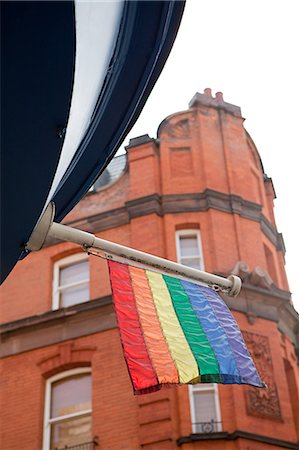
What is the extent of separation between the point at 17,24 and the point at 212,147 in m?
16.3

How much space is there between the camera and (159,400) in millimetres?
15398

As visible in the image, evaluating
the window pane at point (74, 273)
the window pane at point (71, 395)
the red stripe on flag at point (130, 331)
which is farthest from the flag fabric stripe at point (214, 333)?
the window pane at point (74, 273)

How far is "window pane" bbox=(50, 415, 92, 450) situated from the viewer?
15.8 metres

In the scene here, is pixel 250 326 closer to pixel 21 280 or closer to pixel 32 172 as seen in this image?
pixel 21 280

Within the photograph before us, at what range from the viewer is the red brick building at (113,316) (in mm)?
15375

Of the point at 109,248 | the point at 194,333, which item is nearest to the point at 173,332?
the point at 194,333

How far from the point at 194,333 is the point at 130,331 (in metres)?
0.69

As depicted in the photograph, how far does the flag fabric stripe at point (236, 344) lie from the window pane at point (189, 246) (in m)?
10.2

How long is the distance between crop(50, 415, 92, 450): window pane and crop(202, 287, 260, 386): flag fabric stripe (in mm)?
8697

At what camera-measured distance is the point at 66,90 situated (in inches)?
191

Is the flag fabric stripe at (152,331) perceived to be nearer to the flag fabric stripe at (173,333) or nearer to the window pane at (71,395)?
the flag fabric stripe at (173,333)

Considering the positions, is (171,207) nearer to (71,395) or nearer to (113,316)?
(113,316)

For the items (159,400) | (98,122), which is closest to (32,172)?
(98,122)

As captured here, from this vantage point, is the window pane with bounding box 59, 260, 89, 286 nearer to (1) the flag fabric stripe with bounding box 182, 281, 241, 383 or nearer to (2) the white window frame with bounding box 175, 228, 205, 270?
(2) the white window frame with bounding box 175, 228, 205, 270
